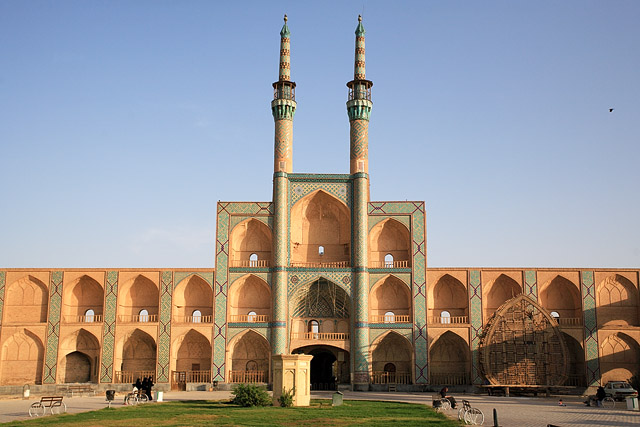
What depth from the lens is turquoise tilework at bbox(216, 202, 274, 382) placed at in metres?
38.6

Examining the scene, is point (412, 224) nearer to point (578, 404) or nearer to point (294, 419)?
point (578, 404)

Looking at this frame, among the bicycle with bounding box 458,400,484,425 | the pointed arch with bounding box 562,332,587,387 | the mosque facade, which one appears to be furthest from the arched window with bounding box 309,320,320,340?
the bicycle with bounding box 458,400,484,425

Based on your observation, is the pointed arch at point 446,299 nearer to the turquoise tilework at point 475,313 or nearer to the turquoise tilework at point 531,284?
the turquoise tilework at point 475,313

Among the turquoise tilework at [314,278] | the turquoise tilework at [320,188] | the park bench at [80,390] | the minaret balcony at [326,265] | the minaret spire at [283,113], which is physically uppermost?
the minaret spire at [283,113]

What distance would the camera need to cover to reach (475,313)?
128 feet

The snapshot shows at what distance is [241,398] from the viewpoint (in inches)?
985

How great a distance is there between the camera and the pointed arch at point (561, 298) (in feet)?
131

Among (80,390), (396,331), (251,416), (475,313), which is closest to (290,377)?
(251,416)

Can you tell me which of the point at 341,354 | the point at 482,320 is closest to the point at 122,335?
the point at 341,354

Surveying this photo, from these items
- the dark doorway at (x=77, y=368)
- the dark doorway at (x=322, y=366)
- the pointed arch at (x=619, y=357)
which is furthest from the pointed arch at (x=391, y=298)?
the dark doorway at (x=77, y=368)

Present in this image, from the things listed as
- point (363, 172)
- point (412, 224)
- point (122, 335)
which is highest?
point (363, 172)

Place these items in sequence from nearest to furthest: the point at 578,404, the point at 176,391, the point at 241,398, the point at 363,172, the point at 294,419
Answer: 1. the point at 294,419
2. the point at 241,398
3. the point at 578,404
4. the point at 176,391
5. the point at 363,172

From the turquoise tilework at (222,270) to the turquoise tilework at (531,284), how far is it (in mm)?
14203

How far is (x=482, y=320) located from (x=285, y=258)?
36.0 feet
